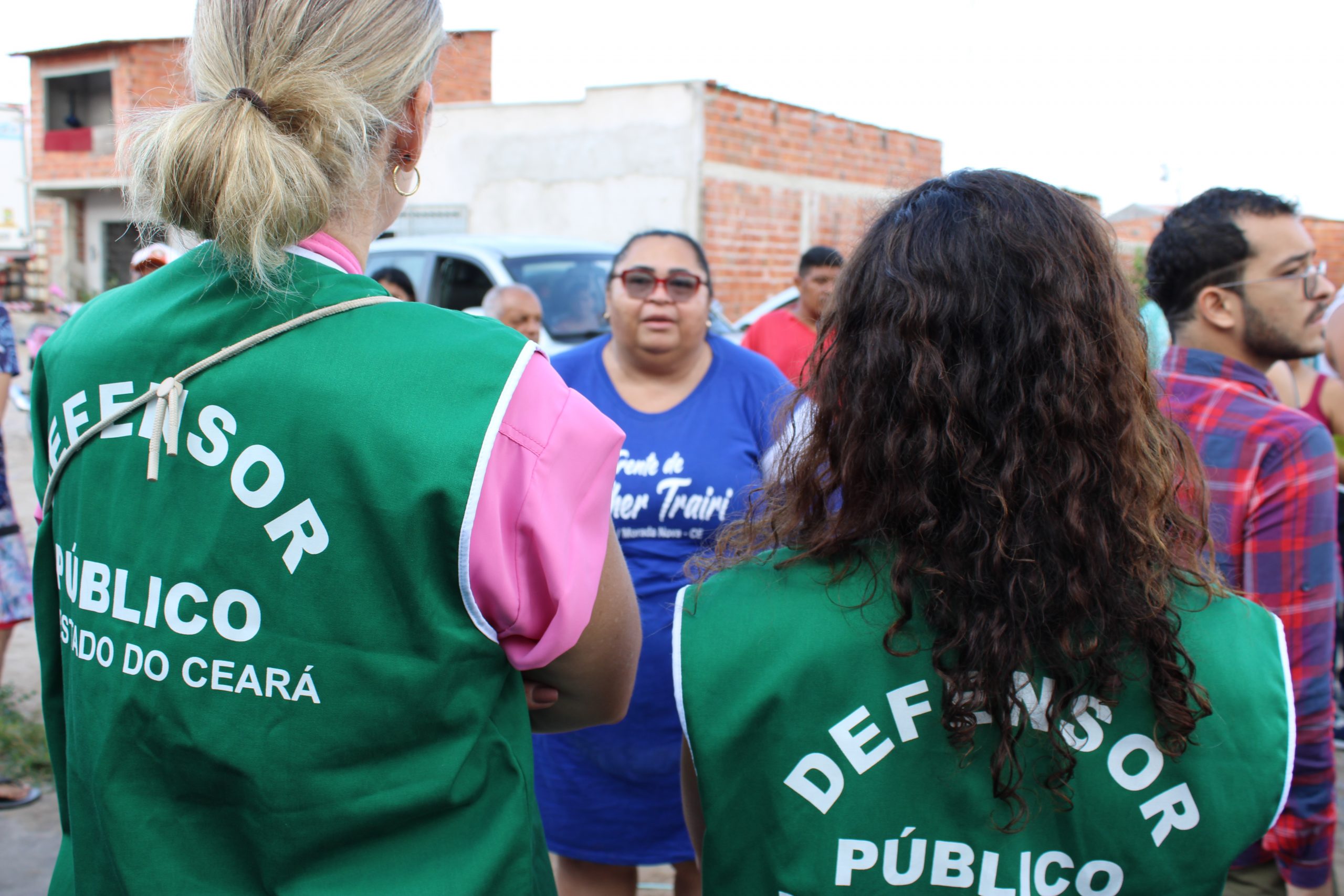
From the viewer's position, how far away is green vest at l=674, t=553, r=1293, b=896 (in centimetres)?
127

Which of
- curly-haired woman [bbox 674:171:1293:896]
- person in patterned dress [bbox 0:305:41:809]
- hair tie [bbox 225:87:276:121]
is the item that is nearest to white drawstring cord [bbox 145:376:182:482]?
hair tie [bbox 225:87:276:121]

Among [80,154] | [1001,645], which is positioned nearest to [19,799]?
[1001,645]

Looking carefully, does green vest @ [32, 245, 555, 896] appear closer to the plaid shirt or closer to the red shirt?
the plaid shirt

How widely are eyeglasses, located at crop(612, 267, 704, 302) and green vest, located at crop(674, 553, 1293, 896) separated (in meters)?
1.99

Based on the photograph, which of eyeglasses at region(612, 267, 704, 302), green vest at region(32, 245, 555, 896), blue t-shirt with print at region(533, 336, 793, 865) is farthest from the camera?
eyeglasses at region(612, 267, 704, 302)

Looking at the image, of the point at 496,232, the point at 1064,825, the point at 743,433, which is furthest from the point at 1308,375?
the point at 496,232

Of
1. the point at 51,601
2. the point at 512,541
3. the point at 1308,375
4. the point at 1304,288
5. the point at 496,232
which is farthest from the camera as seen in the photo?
the point at 496,232

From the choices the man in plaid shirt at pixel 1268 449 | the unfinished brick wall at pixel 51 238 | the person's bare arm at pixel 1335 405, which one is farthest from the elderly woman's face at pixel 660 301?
the unfinished brick wall at pixel 51 238

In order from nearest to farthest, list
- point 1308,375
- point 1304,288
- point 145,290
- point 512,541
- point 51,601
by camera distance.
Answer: point 512,541 → point 145,290 → point 51,601 → point 1304,288 → point 1308,375

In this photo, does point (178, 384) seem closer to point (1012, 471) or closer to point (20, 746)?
point (1012, 471)

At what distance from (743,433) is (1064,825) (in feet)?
5.75

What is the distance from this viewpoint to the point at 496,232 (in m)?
14.0

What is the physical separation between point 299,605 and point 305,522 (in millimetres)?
96

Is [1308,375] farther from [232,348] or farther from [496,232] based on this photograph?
[496,232]
